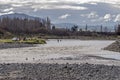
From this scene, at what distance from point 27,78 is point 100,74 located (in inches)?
261

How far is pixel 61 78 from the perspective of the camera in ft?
84.4

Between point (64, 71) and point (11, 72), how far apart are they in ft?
15.0

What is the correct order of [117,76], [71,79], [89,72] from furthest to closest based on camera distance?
[89,72], [117,76], [71,79]

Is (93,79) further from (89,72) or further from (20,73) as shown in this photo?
(20,73)

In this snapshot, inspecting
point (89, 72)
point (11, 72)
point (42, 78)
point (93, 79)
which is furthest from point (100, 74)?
point (11, 72)

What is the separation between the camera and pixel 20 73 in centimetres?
2866

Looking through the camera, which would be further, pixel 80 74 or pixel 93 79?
pixel 80 74

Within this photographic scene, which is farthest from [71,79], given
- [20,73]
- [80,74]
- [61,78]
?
[20,73]

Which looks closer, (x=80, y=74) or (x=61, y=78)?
(x=61, y=78)

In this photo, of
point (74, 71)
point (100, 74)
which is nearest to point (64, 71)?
point (74, 71)

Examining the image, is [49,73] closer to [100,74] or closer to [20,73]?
[20,73]

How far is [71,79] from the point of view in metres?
25.3

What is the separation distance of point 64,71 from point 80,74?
2274 millimetres

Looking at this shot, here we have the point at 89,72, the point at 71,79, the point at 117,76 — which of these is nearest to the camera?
the point at 71,79
